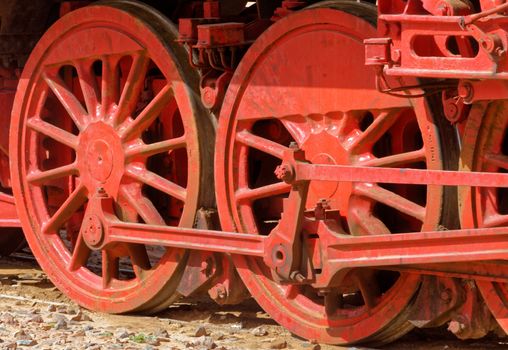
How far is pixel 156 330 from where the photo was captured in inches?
339

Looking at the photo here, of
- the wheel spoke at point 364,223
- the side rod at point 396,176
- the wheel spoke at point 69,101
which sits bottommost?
the wheel spoke at point 364,223

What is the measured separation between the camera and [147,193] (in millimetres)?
9445

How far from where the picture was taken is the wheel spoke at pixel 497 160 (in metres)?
7.22

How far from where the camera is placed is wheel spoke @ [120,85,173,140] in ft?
28.9

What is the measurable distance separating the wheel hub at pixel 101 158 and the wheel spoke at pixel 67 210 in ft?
0.40

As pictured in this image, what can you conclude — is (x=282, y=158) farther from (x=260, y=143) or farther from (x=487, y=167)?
(x=487, y=167)

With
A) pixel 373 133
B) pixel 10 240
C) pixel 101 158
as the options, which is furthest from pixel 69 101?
pixel 373 133

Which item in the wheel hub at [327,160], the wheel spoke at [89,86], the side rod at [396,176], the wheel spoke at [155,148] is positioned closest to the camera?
the side rod at [396,176]

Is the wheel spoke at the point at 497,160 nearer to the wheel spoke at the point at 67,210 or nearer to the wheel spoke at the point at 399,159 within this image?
the wheel spoke at the point at 399,159

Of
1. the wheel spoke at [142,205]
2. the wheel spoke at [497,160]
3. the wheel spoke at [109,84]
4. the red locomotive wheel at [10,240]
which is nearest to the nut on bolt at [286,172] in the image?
the wheel spoke at [497,160]

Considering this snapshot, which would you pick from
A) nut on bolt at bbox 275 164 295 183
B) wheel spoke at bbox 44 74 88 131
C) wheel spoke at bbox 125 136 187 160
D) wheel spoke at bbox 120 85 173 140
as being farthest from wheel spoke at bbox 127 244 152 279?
nut on bolt at bbox 275 164 295 183

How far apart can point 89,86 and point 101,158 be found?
0.48 metres

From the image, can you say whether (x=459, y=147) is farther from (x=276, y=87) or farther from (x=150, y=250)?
(x=150, y=250)

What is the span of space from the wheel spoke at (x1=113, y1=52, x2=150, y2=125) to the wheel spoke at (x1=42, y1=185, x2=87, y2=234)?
528 mm
